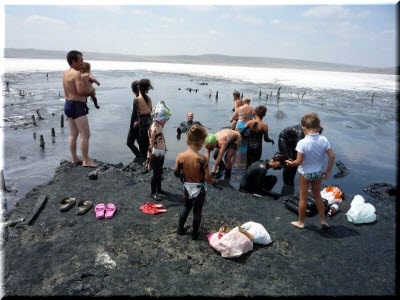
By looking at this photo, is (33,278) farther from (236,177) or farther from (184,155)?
(236,177)

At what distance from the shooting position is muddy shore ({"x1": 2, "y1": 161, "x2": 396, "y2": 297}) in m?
4.26

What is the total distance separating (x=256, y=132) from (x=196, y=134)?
431 centimetres

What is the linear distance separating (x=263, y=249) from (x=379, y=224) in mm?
3043

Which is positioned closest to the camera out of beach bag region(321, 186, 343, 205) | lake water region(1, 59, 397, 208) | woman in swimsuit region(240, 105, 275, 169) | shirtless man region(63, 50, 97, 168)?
shirtless man region(63, 50, 97, 168)

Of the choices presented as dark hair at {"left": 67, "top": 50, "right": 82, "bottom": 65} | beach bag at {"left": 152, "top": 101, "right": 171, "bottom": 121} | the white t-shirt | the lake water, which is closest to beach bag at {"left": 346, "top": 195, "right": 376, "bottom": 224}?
the white t-shirt

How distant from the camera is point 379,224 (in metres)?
6.41

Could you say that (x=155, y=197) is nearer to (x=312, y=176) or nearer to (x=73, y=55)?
(x=312, y=176)

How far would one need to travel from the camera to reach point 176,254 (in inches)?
193

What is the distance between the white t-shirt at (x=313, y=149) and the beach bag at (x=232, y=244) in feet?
5.62

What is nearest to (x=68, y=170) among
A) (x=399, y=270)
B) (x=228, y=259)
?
(x=228, y=259)

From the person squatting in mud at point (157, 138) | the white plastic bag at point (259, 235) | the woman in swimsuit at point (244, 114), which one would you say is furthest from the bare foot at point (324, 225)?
the woman in swimsuit at point (244, 114)

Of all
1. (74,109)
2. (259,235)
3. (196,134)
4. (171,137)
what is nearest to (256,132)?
(259,235)

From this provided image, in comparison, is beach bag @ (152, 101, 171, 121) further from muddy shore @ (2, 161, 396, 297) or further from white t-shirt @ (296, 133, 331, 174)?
white t-shirt @ (296, 133, 331, 174)

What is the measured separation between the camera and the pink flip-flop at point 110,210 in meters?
6.04
